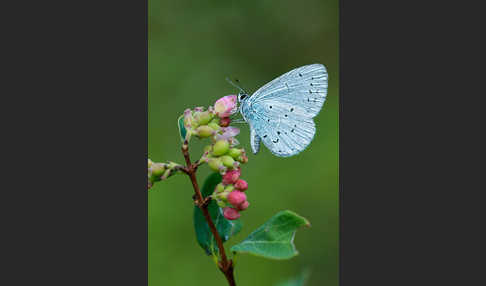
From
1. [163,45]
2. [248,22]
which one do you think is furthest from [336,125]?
[163,45]

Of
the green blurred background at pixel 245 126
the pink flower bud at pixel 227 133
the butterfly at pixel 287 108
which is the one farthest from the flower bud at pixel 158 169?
the green blurred background at pixel 245 126

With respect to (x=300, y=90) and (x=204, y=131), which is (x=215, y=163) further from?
(x=300, y=90)

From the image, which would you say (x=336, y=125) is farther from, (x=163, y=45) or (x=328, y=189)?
(x=163, y=45)

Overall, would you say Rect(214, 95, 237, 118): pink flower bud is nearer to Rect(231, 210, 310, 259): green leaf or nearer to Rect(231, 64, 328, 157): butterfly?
Rect(231, 64, 328, 157): butterfly

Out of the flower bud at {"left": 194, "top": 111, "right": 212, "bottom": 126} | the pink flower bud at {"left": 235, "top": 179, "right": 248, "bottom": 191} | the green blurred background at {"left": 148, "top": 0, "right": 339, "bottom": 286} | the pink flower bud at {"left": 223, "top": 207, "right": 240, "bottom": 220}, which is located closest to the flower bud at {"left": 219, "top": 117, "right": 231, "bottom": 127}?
the flower bud at {"left": 194, "top": 111, "right": 212, "bottom": 126}

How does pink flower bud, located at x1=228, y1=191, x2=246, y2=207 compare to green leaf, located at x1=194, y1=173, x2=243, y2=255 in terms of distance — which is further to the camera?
green leaf, located at x1=194, y1=173, x2=243, y2=255

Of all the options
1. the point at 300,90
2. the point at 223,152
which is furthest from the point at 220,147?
the point at 300,90

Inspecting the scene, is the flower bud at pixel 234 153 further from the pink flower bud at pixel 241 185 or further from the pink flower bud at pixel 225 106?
the pink flower bud at pixel 225 106
